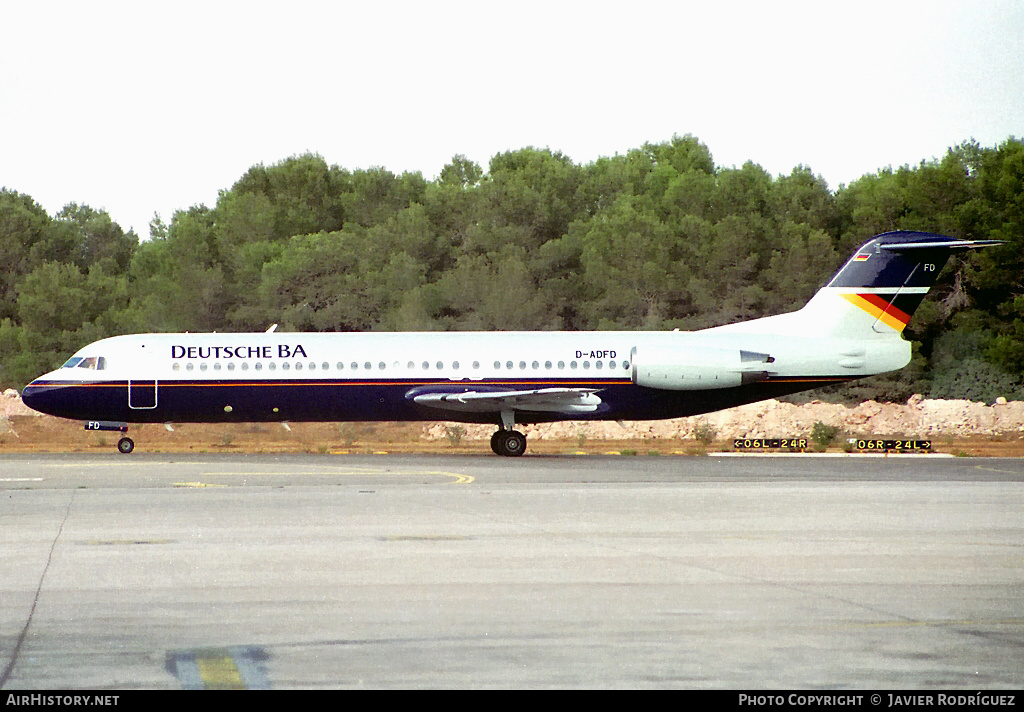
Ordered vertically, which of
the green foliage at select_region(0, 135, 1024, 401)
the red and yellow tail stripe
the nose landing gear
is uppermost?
the green foliage at select_region(0, 135, 1024, 401)

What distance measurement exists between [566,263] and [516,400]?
103 ft

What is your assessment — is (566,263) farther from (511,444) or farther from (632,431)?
(511,444)

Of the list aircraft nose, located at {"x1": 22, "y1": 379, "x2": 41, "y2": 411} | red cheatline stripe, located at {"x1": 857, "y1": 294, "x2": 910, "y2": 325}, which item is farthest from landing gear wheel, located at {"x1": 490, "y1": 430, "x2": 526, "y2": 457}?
aircraft nose, located at {"x1": 22, "y1": 379, "x2": 41, "y2": 411}

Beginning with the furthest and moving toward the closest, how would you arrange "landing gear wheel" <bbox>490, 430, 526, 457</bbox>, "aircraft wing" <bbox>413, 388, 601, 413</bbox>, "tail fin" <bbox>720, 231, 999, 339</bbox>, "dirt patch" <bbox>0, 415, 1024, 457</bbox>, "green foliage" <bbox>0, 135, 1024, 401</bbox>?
"green foliage" <bbox>0, 135, 1024, 401</bbox>
"dirt patch" <bbox>0, 415, 1024, 457</bbox>
"tail fin" <bbox>720, 231, 999, 339</bbox>
"landing gear wheel" <bbox>490, 430, 526, 457</bbox>
"aircraft wing" <bbox>413, 388, 601, 413</bbox>

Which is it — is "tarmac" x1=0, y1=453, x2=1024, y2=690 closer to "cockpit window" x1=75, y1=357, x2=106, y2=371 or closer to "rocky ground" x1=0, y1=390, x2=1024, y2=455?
"cockpit window" x1=75, y1=357, x2=106, y2=371

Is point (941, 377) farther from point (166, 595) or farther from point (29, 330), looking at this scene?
point (166, 595)

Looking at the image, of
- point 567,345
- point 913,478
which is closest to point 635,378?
point 567,345

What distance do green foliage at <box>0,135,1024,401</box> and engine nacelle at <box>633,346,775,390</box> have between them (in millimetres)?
21981

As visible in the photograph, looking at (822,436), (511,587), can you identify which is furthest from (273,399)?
(511,587)

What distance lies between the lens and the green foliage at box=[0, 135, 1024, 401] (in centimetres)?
5519

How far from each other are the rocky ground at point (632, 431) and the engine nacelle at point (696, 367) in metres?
6.80

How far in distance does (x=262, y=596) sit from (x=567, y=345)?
77.9 feet

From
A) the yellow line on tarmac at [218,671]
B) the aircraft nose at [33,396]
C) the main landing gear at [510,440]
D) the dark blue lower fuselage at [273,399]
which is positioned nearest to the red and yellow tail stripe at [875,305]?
the dark blue lower fuselage at [273,399]

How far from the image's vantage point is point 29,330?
6406 centimetres
